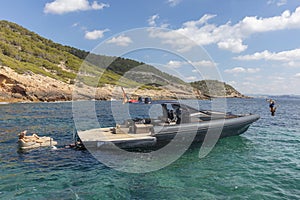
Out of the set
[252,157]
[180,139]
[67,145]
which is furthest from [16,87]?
[252,157]

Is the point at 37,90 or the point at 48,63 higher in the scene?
the point at 48,63

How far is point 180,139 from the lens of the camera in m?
13.0

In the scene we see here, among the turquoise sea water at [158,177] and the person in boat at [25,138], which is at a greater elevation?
the person in boat at [25,138]

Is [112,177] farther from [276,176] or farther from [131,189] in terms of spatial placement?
[276,176]

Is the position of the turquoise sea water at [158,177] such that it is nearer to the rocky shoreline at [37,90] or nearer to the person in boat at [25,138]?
the person in boat at [25,138]

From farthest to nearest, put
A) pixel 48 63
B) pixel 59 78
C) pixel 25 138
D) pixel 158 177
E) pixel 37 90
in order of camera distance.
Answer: pixel 48 63, pixel 59 78, pixel 37 90, pixel 25 138, pixel 158 177

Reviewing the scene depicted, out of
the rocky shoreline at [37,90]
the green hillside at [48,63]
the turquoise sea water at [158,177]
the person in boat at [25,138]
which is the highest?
the green hillside at [48,63]

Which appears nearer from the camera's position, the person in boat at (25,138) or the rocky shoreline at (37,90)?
the person in boat at (25,138)

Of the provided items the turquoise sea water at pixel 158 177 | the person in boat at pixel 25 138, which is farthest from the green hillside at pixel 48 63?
the turquoise sea water at pixel 158 177

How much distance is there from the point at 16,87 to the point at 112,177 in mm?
54823

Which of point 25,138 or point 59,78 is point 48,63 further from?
point 25,138

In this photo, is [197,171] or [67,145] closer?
[197,171]

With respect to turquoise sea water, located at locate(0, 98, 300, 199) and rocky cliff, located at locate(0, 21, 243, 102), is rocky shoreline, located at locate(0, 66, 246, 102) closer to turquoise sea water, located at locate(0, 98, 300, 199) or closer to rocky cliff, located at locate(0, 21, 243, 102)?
rocky cliff, located at locate(0, 21, 243, 102)

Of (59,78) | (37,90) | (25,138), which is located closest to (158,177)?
(25,138)
